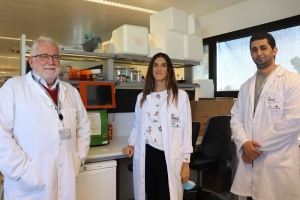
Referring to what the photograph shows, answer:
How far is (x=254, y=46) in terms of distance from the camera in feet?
5.91

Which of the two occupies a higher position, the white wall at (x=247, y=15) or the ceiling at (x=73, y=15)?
the ceiling at (x=73, y=15)

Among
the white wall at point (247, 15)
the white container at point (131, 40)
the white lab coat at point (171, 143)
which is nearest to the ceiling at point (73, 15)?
the white wall at point (247, 15)

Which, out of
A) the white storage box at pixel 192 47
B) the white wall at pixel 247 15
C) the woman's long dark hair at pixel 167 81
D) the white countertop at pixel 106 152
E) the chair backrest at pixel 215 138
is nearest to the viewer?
the woman's long dark hair at pixel 167 81

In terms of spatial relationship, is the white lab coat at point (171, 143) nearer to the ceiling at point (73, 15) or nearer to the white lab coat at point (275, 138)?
the white lab coat at point (275, 138)

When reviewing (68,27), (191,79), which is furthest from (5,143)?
(68,27)

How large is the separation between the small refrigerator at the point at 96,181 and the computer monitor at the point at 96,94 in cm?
64

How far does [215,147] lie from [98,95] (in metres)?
1.27

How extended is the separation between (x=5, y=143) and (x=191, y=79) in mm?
2461

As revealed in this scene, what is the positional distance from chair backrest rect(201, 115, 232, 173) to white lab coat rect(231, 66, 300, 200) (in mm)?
600

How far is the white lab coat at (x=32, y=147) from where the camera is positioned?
4.58 feet

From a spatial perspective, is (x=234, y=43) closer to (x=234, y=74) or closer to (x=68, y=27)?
(x=234, y=74)

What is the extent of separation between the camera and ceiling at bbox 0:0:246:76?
13.0 ft

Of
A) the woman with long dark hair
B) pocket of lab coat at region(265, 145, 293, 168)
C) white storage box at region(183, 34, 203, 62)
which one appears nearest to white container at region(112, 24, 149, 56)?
white storage box at region(183, 34, 203, 62)

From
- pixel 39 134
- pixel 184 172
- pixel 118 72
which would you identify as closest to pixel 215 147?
pixel 184 172
